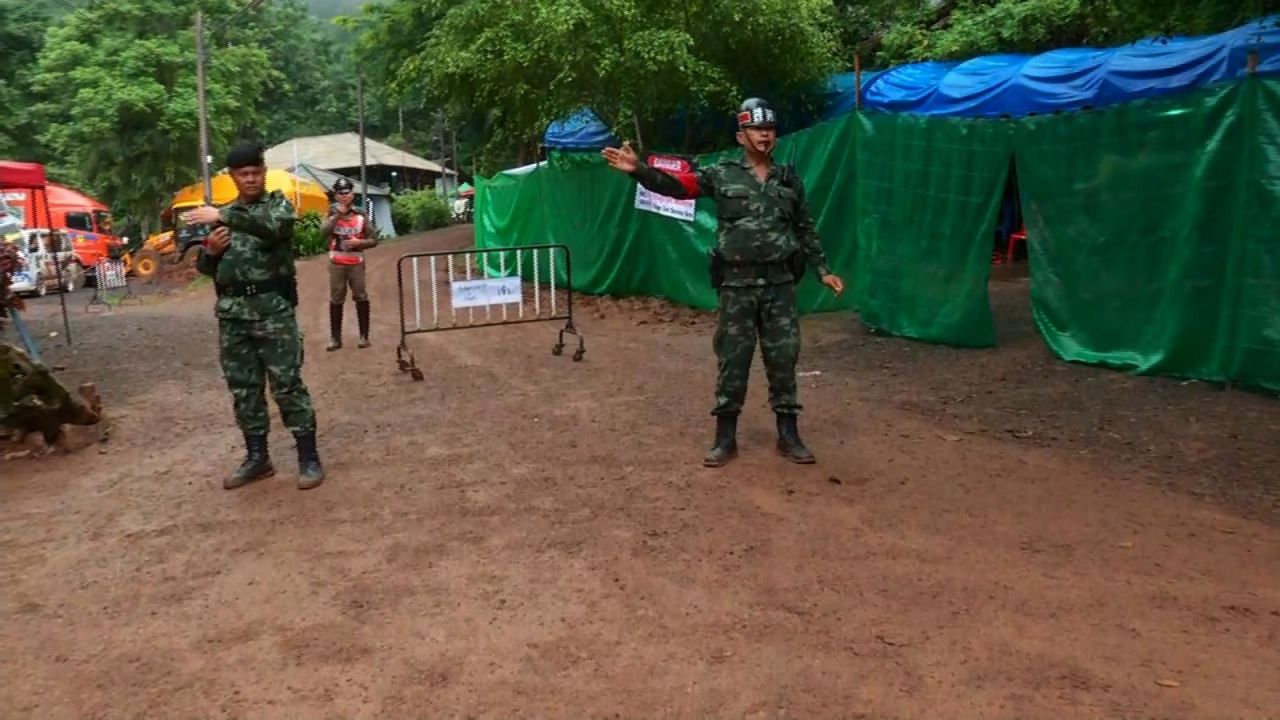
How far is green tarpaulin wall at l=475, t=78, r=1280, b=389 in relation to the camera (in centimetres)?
598

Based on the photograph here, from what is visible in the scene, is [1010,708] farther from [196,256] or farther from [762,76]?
[762,76]

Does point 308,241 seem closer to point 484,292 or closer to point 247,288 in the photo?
point 484,292

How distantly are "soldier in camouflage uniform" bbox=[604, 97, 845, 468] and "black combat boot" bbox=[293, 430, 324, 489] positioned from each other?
2.16 metres

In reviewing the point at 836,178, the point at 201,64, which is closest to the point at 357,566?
the point at 836,178

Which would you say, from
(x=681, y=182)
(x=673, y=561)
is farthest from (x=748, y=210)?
(x=673, y=561)

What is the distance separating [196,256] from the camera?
17.2 ft

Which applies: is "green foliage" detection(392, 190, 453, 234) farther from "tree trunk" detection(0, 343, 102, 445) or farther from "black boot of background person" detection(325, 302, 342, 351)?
"tree trunk" detection(0, 343, 102, 445)

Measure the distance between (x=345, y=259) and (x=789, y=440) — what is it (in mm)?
6228

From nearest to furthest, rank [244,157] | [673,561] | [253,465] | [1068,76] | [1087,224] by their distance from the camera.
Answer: [673,561] → [244,157] → [253,465] → [1087,224] → [1068,76]

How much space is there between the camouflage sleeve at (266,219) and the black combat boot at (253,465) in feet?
3.82

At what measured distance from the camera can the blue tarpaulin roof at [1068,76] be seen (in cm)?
923

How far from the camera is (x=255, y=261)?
5.18 m

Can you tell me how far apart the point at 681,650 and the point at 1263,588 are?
2236mm

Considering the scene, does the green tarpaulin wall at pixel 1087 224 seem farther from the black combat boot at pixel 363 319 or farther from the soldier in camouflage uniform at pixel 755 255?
the black combat boot at pixel 363 319
